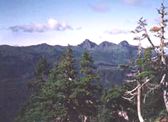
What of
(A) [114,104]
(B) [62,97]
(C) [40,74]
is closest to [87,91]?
(B) [62,97]

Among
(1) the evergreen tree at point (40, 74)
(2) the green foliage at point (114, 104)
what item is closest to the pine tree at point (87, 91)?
(2) the green foliage at point (114, 104)

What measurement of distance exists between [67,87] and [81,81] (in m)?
2.10

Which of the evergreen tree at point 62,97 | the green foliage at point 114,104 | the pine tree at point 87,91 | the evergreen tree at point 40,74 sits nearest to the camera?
the evergreen tree at point 62,97

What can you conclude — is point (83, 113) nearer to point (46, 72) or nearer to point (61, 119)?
point (61, 119)

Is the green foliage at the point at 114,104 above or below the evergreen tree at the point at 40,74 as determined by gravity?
below

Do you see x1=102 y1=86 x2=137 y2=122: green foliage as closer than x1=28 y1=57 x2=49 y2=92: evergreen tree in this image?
Yes

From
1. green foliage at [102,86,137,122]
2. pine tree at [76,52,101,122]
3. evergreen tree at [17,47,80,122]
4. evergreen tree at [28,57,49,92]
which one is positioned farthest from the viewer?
evergreen tree at [28,57,49,92]

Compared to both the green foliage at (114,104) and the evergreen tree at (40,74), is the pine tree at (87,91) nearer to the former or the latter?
the green foliage at (114,104)

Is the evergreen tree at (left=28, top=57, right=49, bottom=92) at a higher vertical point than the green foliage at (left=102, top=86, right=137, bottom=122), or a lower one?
higher

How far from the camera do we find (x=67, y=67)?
54719mm

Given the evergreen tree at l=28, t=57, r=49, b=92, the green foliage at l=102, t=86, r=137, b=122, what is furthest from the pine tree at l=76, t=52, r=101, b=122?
the evergreen tree at l=28, t=57, r=49, b=92

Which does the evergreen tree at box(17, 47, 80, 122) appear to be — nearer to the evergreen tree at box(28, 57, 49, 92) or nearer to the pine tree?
the pine tree

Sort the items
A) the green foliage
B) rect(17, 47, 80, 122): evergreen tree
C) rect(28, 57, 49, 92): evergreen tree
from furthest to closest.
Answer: rect(28, 57, 49, 92): evergreen tree → the green foliage → rect(17, 47, 80, 122): evergreen tree

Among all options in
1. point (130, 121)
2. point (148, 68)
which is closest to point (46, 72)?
point (130, 121)
